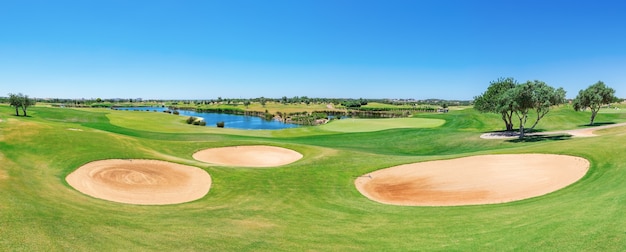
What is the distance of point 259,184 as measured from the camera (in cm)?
2036

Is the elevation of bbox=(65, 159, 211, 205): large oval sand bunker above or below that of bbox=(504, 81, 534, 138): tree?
below

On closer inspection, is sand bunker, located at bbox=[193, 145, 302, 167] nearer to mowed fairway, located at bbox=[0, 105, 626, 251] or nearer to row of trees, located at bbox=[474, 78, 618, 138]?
mowed fairway, located at bbox=[0, 105, 626, 251]

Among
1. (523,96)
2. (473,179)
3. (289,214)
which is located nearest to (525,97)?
(523,96)

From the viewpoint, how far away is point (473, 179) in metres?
20.2

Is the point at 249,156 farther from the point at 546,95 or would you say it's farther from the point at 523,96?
the point at 546,95

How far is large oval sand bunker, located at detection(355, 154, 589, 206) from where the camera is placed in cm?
1722

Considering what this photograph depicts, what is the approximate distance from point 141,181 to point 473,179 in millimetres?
20756

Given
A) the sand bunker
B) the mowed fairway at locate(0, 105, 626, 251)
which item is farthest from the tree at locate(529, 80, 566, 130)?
the sand bunker

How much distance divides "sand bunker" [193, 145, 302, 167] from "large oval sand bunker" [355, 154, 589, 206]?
1099cm

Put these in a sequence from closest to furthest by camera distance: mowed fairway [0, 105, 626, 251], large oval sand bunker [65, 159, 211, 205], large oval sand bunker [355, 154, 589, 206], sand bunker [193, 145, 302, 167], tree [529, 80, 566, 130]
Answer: mowed fairway [0, 105, 626, 251] → large oval sand bunker [355, 154, 589, 206] → large oval sand bunker [65, 159, 211, 205] → sand bunker [193, 145, 302, 167] → tree [529, 80, 566, 130]

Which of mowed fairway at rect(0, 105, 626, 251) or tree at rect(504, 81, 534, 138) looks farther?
tree at rect(504, 81, 534, 138)

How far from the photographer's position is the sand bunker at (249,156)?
3000cm

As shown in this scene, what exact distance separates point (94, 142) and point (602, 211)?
1318 inches

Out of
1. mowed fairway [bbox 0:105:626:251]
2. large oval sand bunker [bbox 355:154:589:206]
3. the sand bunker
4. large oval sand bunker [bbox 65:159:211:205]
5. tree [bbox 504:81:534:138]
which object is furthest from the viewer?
tree [bbox 504:81:534:138]
